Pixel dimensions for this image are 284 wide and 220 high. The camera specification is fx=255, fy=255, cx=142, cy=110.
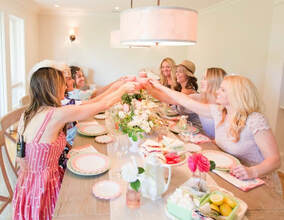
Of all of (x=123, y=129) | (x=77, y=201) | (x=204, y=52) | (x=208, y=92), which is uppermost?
(x=204, y=52)

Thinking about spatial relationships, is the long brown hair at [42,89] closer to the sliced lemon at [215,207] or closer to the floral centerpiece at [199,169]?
the floral centerpiece at [199,169]

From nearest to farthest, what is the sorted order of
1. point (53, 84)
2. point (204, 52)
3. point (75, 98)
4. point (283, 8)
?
point (53, 84) → point (75, 98) → point (283, 8) → point (204, 52)

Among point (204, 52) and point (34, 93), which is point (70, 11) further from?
point (34, 93)

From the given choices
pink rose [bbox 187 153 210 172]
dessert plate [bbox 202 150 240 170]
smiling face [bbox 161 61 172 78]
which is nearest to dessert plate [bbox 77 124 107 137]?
dessert plate [bbox 202 150 240 170]

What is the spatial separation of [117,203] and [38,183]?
61cm

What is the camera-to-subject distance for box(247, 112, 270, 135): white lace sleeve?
160cm

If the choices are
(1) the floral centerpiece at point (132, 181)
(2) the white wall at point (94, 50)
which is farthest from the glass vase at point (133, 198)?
(2) the white wall at point (94, 50)

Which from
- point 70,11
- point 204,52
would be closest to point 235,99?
point 204,52

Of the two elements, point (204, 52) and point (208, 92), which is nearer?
point (208, 92)

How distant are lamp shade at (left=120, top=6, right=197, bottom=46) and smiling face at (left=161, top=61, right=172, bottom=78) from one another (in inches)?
111

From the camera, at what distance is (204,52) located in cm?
559

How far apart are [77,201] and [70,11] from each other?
5.75 meters

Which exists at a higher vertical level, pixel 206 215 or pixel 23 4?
pixel 23 4

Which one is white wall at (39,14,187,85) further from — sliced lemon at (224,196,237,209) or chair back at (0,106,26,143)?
sliced lemon at (224,196,237,209)
